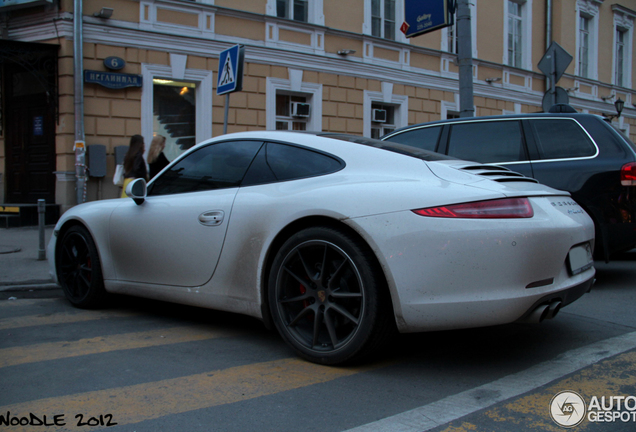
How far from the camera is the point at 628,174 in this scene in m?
5.09

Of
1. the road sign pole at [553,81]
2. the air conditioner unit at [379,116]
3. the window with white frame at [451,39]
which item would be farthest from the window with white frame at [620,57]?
the road sign pole at [553,81]

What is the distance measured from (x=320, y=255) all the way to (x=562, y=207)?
52.0 inches

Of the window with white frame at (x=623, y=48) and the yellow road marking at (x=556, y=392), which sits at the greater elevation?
the window with white frame at (x=623, y=48)

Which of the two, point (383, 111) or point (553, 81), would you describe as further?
point (383, 111)

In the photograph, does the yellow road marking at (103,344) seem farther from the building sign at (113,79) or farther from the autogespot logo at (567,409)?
the building sign at (113,79)

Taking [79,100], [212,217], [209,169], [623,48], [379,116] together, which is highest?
[623,48]

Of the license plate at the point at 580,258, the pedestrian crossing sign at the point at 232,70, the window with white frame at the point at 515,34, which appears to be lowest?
the license plate at the point at 580,258

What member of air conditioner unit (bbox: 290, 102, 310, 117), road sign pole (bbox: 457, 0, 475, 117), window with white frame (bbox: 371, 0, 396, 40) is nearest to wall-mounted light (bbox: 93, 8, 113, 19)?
air conditioner unit (bbox: 290, 102, 310, 117)

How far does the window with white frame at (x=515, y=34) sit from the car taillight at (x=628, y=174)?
16334mm

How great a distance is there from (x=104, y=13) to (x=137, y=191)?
28.9ft

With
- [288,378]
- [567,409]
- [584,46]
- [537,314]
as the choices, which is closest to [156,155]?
[288,378]

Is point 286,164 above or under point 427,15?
under

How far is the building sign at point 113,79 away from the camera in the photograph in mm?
11500

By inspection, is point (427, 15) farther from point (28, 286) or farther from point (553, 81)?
point (28, 286)
